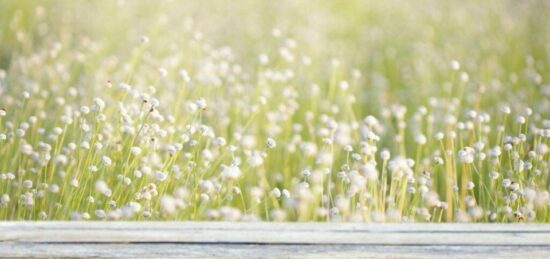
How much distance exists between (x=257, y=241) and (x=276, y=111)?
5.06ft

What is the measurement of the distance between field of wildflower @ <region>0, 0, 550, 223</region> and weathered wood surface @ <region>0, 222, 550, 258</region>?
0.19 meters

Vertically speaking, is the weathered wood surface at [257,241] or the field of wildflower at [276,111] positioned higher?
the field of wildflower at [276,111]

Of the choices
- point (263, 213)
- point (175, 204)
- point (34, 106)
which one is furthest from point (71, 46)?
point (175, 204)

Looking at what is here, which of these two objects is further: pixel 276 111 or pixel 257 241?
pixel 276 111

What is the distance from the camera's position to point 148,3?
203 inches

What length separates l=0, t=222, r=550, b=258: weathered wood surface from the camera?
6.72ft

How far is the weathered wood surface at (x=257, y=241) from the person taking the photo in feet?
6.72

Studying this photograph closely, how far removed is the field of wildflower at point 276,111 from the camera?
96.3 inches

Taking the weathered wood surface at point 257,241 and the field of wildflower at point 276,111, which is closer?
the weathered wood surface at point 257,241

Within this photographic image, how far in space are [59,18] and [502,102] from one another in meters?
2.61

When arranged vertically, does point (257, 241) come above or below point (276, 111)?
below

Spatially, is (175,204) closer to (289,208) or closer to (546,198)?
(289,208)

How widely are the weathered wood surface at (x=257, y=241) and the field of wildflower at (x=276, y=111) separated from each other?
0.63 feet

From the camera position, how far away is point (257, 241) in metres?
2.07
